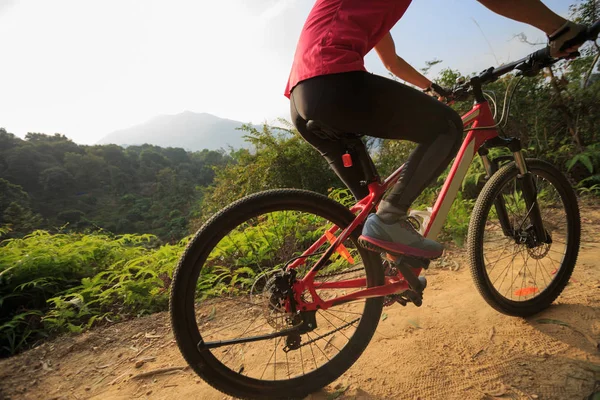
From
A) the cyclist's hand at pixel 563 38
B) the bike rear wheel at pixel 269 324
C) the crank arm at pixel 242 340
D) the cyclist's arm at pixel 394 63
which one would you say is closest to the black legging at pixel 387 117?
the bike rear wheel at pixel 269 324

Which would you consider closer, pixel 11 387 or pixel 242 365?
pixel 242 365

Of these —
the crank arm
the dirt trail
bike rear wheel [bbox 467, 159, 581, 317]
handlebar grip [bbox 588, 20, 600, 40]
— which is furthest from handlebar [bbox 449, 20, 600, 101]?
the crank arm

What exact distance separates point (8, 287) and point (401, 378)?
4.16 m

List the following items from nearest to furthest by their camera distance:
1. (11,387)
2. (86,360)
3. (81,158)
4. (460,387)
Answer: (460,387), (11,387), (86,360), (81,158)

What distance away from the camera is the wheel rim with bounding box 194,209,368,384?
164 centimetres

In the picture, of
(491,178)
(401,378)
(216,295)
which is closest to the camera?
(401,378)

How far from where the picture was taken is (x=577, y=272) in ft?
7.89

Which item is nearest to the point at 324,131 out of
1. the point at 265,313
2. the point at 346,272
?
the point at 346,272

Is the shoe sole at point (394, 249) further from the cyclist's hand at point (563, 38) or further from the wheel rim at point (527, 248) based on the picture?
the cyclist's hand at point (563, 38)

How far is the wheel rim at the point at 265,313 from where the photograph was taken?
1.64 m

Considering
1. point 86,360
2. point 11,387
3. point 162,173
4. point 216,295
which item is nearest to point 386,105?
point 216,295

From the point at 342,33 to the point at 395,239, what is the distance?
1.03m

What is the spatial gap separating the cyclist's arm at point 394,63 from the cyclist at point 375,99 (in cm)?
61

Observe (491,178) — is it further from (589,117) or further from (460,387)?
(589,117)
